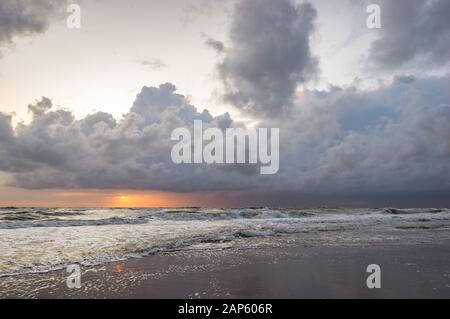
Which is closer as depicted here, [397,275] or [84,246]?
[397,275]

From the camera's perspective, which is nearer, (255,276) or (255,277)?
(255,277)

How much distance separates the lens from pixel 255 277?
11148 mm

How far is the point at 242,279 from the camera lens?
35.7ft

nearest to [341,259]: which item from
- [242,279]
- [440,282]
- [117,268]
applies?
[440,282]

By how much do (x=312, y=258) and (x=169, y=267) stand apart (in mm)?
5842

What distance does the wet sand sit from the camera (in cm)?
942

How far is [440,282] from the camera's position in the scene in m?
10.4

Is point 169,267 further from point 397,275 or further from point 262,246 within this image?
point 397,275

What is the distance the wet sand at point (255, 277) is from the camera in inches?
371
